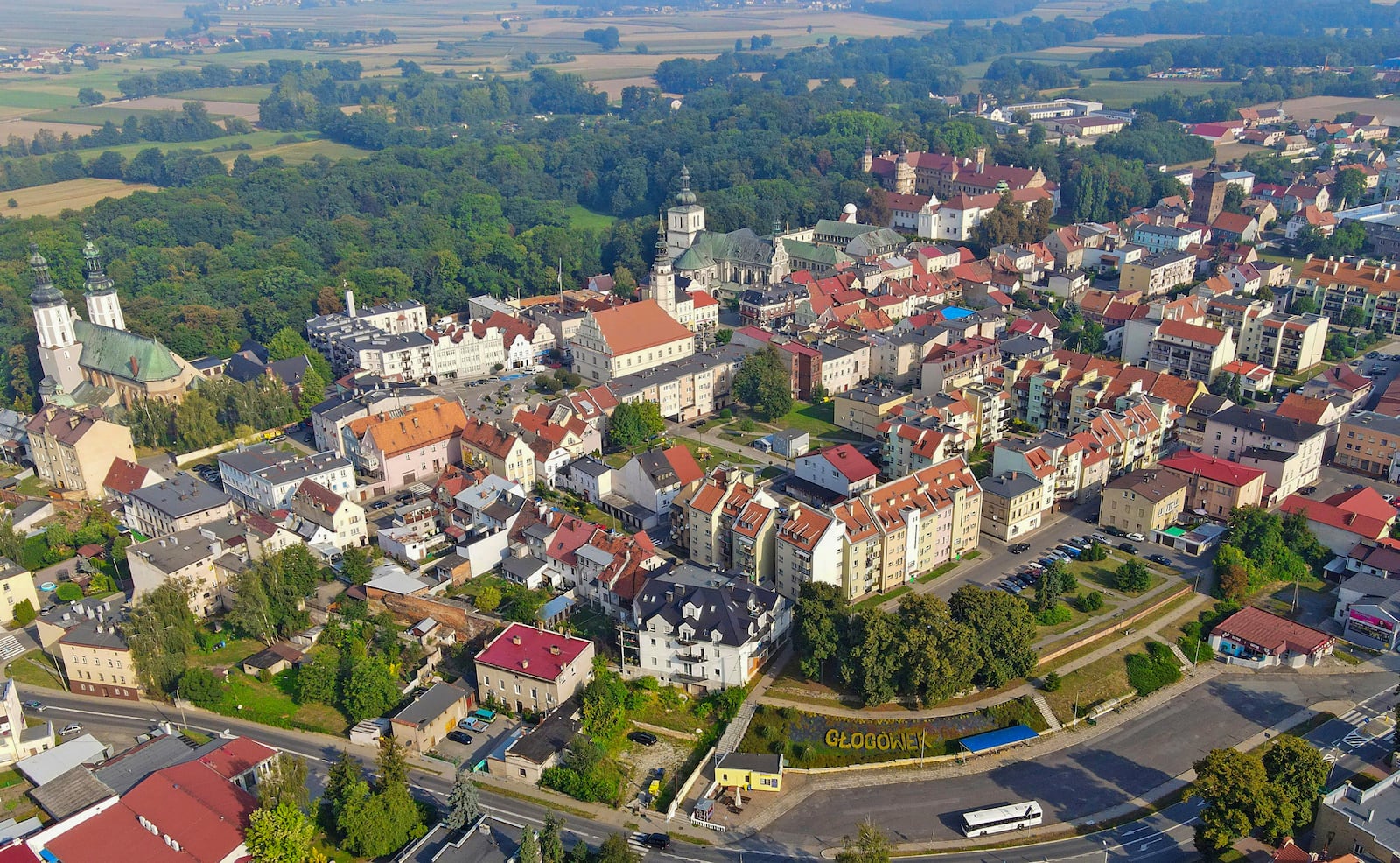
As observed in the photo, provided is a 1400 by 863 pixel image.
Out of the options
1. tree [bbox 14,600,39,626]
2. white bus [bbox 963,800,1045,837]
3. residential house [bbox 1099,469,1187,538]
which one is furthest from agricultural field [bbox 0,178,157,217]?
white bus [bbox 963,800,1045,837]

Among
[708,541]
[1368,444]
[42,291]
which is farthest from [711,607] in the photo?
[42,291]

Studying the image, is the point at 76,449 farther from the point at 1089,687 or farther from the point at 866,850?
the point at 1089,687

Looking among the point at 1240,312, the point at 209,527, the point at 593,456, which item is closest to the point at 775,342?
the point at 593,456

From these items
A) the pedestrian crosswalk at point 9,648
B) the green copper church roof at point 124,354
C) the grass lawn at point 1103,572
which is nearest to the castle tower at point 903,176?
the grass lawn at point 1103,572

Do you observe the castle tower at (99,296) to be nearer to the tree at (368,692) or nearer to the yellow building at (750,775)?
the tree at (368,692)

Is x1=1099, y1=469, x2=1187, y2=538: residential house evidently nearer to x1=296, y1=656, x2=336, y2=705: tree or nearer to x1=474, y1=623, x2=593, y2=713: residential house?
x1=474, y1=623, x2=593, y2=713: residential house
